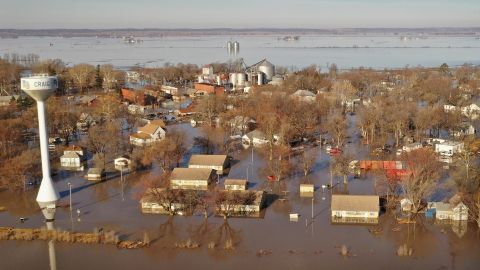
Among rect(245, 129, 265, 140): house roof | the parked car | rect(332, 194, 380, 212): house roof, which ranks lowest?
the parked car

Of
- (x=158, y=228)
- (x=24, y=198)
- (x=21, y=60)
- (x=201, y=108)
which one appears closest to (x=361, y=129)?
(x=201, y=108)

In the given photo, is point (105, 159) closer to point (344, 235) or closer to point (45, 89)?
point (45, 89)

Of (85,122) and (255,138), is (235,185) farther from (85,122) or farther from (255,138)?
(85,122)

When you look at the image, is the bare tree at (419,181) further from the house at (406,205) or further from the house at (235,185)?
the house at (235,185)

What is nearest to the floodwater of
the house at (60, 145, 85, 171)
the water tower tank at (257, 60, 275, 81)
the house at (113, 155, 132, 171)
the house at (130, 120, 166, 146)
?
the house at (113, 155, 132, 171)

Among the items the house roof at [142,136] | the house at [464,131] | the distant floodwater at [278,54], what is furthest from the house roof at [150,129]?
the distant floodwater at [278,54]

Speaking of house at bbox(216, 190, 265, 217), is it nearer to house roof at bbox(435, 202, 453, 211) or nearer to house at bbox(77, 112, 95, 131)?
house roof at bbox(435, 202, 453, 211)
